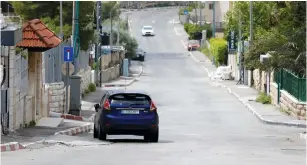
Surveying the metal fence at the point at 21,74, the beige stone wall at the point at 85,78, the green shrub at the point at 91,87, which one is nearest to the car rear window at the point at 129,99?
the metal fence at the point at 21,74

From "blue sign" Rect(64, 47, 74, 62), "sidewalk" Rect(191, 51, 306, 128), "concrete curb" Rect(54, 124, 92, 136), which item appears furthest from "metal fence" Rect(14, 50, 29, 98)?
"sidewalk" Rect(191, 51, 306, 128)

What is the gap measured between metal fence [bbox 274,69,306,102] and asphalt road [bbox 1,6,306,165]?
6.76 ft

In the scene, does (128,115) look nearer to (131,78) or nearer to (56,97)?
(56,97)

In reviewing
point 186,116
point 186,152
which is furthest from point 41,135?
point 186,116

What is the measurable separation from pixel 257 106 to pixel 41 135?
2436 cm

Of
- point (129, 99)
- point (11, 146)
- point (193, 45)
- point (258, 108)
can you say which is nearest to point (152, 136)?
point (129, 99)

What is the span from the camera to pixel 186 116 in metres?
45.6

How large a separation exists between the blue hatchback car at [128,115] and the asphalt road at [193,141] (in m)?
0.42

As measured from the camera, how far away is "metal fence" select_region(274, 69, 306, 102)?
40.3 meters

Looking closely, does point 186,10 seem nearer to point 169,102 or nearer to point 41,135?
point 169,102

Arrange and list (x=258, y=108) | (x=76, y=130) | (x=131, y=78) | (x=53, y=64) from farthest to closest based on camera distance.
→ (x=131, y=78)
(x=258, y=108)
(x=53, y=64)
(x=76, y=130)

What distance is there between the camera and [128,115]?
2614cm

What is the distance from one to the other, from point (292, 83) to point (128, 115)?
61.0 feet

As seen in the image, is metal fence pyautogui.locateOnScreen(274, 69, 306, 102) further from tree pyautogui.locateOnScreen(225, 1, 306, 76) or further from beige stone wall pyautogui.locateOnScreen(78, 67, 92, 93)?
beige stone wall pyautogui.locateOnScreen(78, 67, 92, 93)
